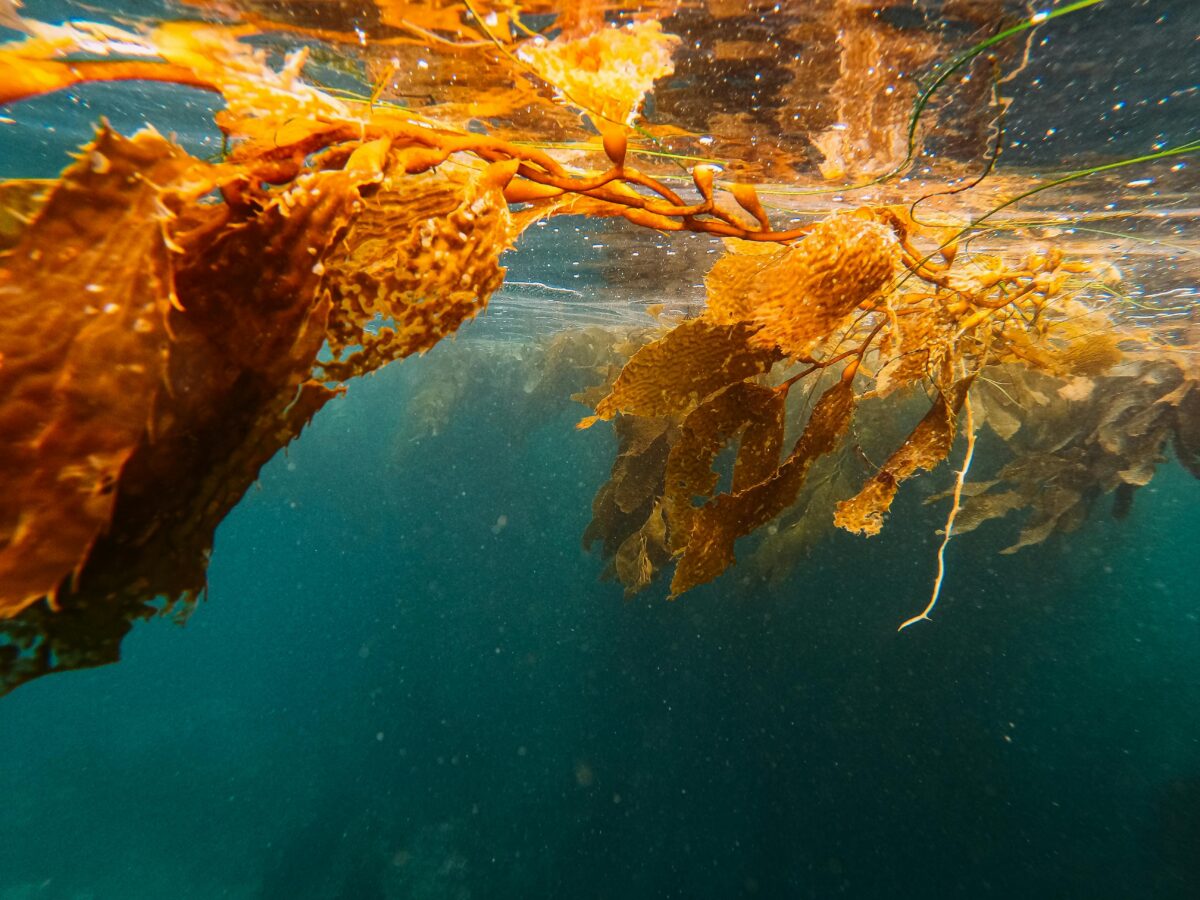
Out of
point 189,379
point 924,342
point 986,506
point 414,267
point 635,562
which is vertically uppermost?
point 414,267

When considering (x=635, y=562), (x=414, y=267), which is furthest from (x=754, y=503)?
(x=635, y=562)

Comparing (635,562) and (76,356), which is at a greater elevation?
(76,356)

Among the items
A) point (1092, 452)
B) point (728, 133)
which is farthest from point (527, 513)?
point (728, 133)

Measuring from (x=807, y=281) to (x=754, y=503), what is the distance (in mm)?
974

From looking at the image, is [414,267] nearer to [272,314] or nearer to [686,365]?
[272,314]

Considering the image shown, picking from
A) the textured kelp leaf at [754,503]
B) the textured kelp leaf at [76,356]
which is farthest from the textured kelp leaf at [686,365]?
the textured kelp leaf at [76,356]

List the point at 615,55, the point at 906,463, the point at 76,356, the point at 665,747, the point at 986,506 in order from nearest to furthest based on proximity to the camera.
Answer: the point at 76,356 → the point at 906,463 → the point at 615,55 → the point at 986,506 → the point at 665,747

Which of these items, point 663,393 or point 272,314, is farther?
point 663,393

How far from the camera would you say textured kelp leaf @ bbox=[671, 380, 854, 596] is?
2.58m

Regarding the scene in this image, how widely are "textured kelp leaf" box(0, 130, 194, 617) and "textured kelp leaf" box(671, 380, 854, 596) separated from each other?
198 centimetres

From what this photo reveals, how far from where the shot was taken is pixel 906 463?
2.55 metres

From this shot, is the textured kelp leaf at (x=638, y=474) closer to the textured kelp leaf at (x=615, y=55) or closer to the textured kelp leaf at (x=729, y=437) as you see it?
the textured kelp leaf at (x=615, y=55)

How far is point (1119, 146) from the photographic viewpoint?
15.0ft

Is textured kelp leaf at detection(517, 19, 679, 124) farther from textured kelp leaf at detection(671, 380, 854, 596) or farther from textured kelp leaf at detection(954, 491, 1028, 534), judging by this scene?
textured kelp leaf at detection(954, 491, 1028, 534)
